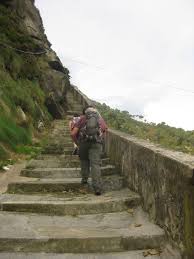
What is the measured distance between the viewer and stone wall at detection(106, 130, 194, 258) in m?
4.57

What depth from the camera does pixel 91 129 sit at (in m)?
7.73

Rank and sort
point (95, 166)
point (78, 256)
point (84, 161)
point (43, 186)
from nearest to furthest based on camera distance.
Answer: point (78, 256) < point (95, 166) < point (43, 186) < point (84, 161)

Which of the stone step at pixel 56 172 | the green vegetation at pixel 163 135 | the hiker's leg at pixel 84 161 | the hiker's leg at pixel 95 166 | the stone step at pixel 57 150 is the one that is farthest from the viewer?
the green vegetation at pixel 163 135

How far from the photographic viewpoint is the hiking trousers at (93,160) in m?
7.68

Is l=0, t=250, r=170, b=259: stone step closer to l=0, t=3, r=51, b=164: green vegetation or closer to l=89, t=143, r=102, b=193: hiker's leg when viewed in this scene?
l=89, t=143, r=102, b=193: hiker's leg

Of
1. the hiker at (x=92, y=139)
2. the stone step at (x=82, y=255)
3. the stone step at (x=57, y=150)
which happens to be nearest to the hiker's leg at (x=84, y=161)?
the hiker at (x=92, y=139)

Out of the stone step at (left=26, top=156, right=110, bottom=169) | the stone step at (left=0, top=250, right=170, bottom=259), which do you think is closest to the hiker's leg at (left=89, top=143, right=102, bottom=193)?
the stone step at (left=26, top=156, right=110, bottom=169)

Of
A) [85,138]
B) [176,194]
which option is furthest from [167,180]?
[85,138]

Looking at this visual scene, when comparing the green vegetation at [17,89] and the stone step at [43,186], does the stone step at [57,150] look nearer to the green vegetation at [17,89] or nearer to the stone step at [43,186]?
the green vegetation at [17,89]

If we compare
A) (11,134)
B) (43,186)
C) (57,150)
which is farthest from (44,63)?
(43,186)

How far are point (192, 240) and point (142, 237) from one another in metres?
1.01

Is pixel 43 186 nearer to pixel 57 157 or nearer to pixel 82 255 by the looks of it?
pixel 57 157

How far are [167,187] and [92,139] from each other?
8.81ft

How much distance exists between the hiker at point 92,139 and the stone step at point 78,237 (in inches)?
65.1
